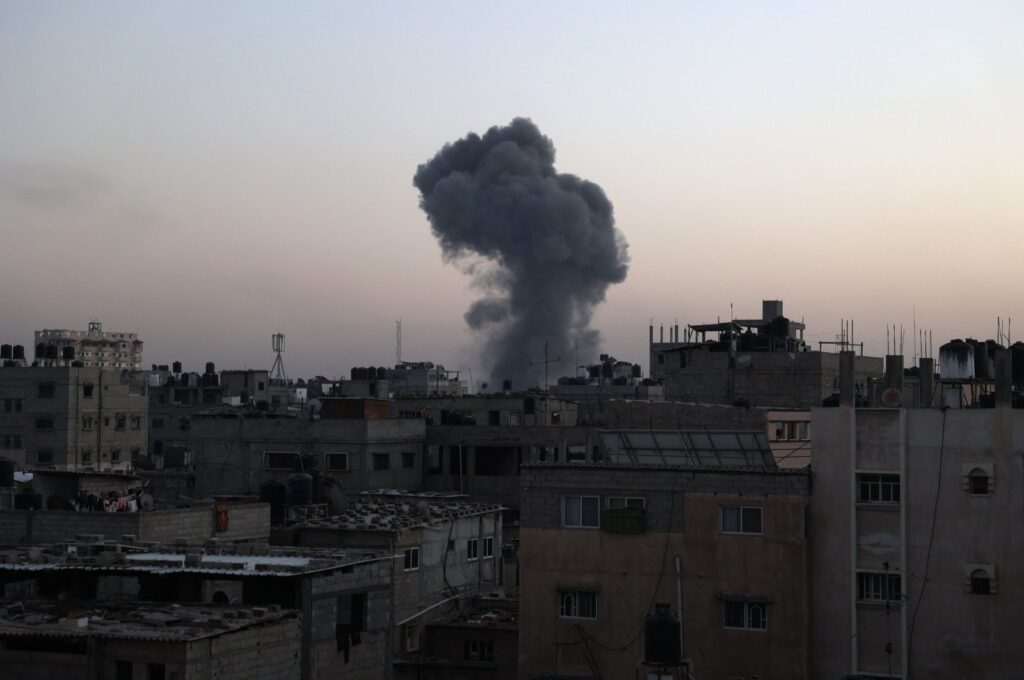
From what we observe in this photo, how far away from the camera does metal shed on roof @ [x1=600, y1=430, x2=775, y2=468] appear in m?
28.9

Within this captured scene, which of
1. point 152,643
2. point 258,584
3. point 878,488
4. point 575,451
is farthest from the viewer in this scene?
point 575,451

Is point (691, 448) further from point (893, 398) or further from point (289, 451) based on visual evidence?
point (289, 451)

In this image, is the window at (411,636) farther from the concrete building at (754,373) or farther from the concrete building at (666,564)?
the concrete building at (754,373)

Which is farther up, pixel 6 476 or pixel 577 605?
pixel 6 476

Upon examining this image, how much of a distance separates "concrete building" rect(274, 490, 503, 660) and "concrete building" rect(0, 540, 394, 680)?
428 cm

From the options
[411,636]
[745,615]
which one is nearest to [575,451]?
[411,636]

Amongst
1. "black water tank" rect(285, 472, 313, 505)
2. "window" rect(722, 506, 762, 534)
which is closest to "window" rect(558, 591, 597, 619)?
"window" rect(722, 506, 762, 534)

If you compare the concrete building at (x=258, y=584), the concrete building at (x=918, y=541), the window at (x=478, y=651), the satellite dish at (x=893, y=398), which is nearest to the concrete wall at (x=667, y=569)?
the concrete building at (x=918, y=541)

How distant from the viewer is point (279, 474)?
5491 cm

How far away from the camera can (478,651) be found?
32531 millimetres

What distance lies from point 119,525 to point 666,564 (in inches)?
437

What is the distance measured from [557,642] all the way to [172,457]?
43.8m

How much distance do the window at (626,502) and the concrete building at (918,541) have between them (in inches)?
125

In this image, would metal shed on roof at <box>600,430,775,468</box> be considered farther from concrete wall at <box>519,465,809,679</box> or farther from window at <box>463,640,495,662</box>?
window at <box>463,640,495,662</box>
